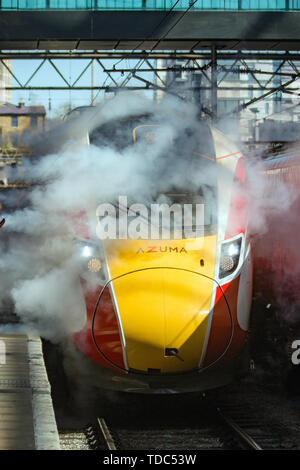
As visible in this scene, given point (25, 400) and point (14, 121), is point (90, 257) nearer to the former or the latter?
point (25, 400)

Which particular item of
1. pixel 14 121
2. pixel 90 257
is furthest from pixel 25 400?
pixel 14 121

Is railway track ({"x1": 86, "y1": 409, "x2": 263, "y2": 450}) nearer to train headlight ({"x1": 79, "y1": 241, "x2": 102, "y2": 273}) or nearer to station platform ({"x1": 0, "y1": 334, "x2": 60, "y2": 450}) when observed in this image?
station platform ({"x1": 0, "y1": 334, "x2": 60, "y2": 450})

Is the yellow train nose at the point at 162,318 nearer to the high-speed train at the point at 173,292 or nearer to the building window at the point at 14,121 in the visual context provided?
the high-speed train at the point at 173,292

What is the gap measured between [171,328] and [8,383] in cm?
140

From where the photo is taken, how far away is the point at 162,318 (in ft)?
18.9

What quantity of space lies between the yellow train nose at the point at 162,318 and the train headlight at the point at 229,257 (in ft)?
1.24

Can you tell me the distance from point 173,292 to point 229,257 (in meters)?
0.75

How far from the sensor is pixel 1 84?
19516 mm

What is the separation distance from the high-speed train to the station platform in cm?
54

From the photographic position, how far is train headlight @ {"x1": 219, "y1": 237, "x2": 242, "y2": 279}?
20.4 ft

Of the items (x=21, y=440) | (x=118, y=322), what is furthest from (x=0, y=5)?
(x=21, y=440)

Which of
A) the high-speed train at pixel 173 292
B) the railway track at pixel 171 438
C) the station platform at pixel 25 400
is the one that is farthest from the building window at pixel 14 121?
the railway track at pixel 171 438

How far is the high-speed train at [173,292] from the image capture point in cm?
580

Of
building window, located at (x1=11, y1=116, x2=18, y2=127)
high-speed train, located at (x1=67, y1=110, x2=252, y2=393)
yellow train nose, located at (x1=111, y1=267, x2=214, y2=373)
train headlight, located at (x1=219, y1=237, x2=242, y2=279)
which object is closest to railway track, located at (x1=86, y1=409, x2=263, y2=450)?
high-speed train, located at (x1=67, y1=110, x2=252, y2=393)
